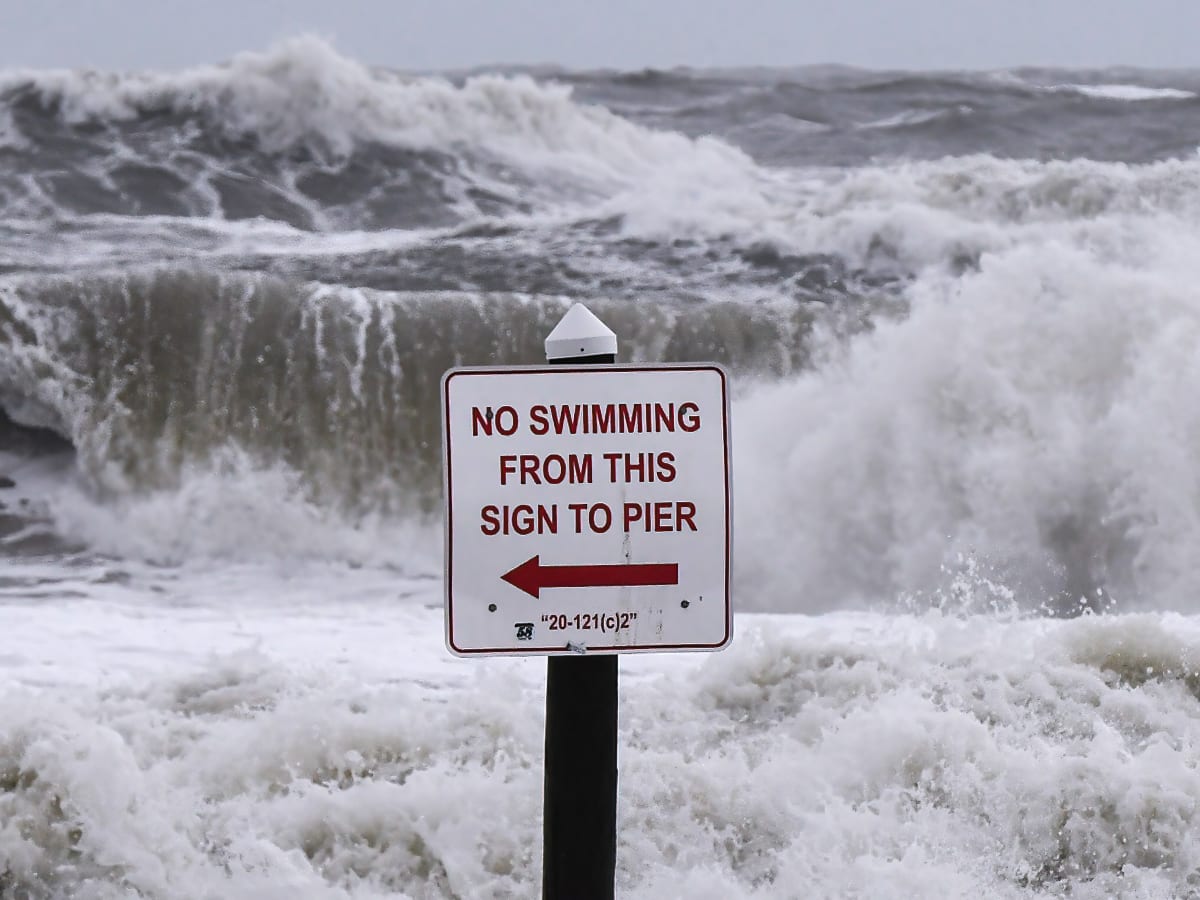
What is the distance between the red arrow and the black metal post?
11cm

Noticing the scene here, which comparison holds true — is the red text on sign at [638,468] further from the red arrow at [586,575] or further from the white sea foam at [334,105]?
the white sea foam at [334,105]

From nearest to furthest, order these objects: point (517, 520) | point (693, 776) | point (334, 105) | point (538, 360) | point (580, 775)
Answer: point (517, 520)
point (580, 775)
point (693, 776)
point (538, 360)
point (334, 105)

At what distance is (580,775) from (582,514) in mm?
335

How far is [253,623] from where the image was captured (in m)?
6.22

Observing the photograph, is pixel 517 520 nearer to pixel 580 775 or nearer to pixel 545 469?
pixel 545 469

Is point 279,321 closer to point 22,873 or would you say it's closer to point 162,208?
point 162,208

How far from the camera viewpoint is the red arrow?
1.64 m

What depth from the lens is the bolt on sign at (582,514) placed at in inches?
64.3

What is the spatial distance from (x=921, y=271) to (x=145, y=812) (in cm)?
744

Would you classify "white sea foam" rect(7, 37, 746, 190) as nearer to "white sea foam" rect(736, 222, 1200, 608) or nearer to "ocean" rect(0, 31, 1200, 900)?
"ocean" rect(0, 31, 1200, 900)

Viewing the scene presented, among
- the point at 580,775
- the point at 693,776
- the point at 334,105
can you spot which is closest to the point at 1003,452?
the point at 693,776

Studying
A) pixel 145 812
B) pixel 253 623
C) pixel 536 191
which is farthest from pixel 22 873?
pixel 536 191

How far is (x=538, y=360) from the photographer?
8062 millimetres

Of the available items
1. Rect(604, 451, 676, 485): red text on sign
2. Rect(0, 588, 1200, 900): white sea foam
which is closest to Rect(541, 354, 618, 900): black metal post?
Rect(604, 451, 676, 485): red text on sign
